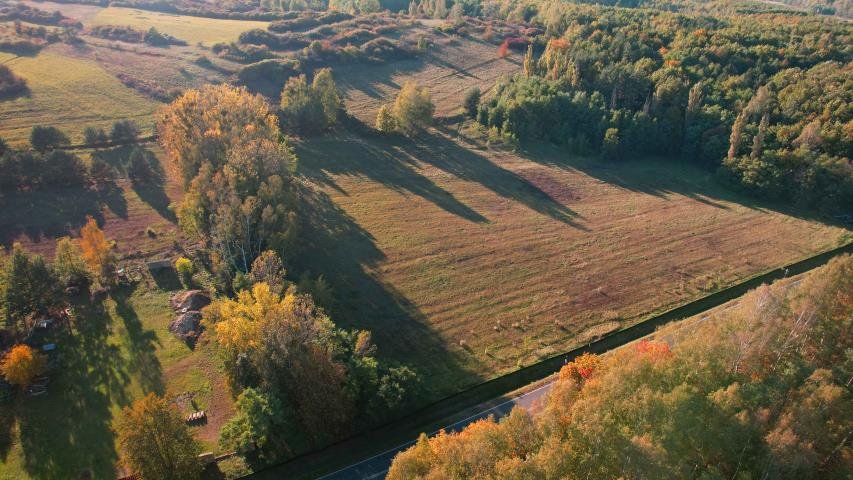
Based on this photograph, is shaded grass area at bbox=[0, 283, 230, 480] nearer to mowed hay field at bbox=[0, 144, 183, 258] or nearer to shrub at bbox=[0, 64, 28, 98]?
mowed hay field at bbox=[0, 144, 183, 258]

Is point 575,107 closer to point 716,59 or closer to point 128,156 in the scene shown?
point 716,59

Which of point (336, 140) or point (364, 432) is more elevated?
point (336, 140)

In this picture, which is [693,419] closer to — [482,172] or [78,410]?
[78,410]

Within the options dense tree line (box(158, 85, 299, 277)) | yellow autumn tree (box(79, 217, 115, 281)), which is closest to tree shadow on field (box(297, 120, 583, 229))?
dense tree line (box(158, 85, 299, 277))

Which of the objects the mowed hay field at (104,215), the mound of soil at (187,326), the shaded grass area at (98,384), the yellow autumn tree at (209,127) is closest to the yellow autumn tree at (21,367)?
the shaded grass area at (98,384)

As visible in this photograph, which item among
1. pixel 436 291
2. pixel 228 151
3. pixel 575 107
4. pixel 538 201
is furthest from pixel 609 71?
pixel 228 151
